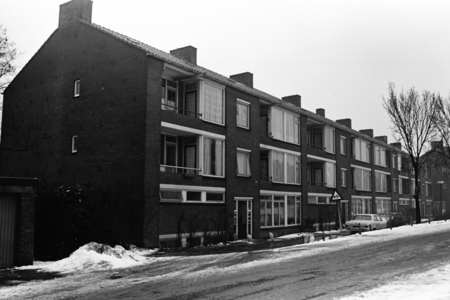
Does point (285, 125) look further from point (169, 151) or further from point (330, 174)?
point (169, 151)

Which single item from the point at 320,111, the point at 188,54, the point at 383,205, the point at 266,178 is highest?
the point at 188,54

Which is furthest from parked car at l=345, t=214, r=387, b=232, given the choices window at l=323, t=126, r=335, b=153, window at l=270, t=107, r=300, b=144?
window at l=323, t=126, r=335, b=153

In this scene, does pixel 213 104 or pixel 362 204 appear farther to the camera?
pixel 362 204

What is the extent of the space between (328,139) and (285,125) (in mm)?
8165

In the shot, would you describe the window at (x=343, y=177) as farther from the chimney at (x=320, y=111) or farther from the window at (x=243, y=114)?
the window at (x=243, y=114)

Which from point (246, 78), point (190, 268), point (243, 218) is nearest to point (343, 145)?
point (246, 78)

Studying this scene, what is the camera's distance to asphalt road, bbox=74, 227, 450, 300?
9.45 metres

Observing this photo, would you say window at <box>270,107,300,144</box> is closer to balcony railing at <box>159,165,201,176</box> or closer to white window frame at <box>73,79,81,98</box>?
balcony railing at <box>159,165,201,176</box>

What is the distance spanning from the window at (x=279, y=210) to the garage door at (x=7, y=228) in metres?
17.0

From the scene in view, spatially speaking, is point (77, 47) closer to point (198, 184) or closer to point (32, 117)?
point (32, 117)

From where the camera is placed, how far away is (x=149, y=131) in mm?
20766

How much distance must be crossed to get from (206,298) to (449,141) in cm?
3628

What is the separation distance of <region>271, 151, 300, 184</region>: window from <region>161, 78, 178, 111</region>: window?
9185 mm

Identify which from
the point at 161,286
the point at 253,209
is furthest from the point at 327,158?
the point at 161,286
